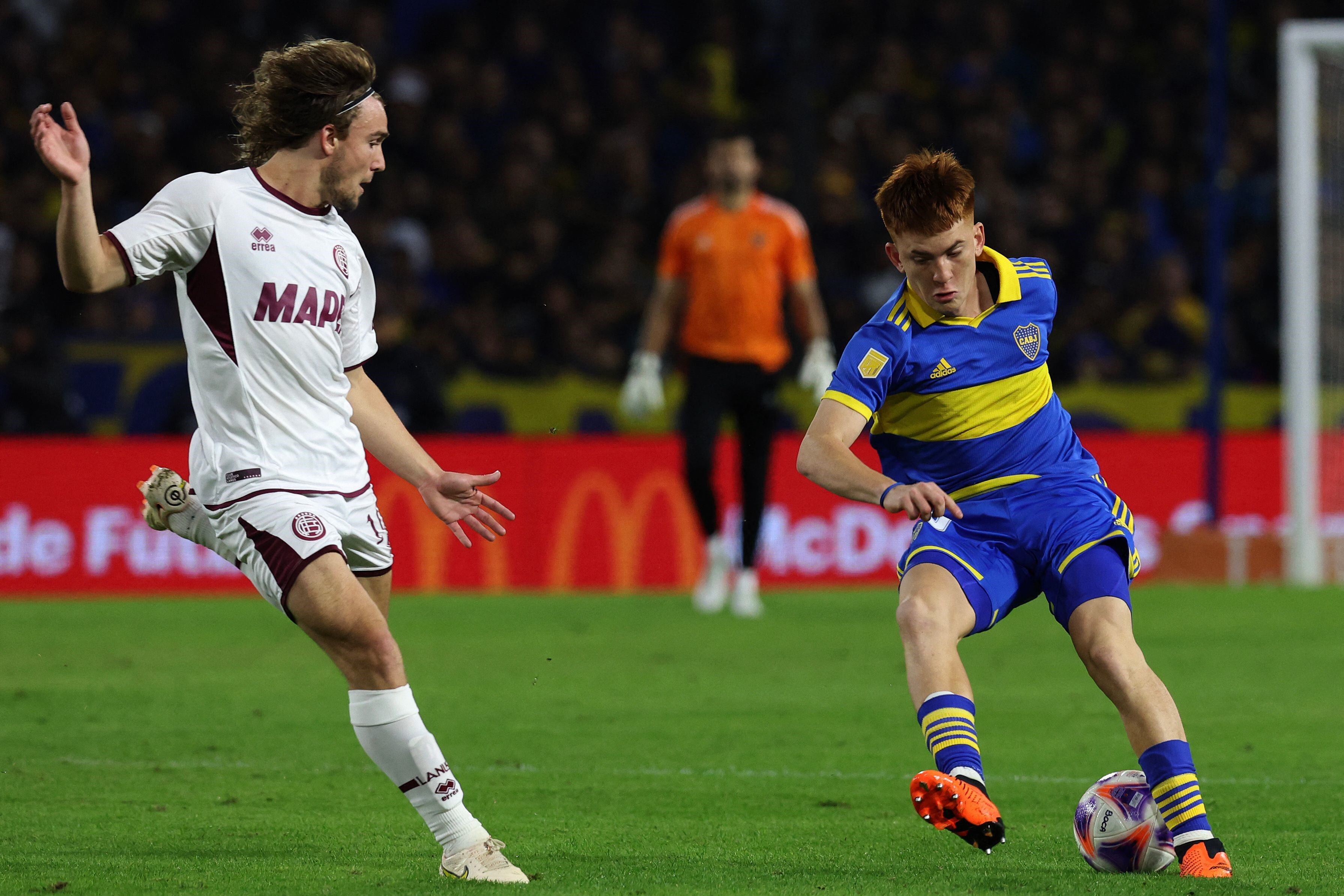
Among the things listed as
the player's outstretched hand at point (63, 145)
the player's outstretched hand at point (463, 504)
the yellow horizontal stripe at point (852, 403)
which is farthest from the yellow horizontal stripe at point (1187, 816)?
the player's outstretched hand at point (63, 145)

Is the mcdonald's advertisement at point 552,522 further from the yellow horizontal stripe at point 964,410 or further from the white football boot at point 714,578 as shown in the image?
the yellow horizontal stripe at point 964,410

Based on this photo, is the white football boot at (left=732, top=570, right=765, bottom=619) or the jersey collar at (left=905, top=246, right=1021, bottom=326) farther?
the white football boot at (left=732, top=570, right=765, bottom=619)

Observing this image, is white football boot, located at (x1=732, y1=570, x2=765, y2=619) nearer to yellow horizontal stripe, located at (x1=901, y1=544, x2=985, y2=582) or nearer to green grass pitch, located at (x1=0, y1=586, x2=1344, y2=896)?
green grass pitch, located at (x1=0, y1=586, x2=1344, y2=896)

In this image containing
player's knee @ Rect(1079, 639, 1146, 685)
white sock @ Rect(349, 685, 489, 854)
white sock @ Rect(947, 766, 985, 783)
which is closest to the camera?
white sock @ Rect(947, 766, 985, 783)

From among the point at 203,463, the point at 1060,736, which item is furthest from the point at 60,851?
the point at 1060,736

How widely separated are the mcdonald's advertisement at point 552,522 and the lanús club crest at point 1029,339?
7446 millimetres

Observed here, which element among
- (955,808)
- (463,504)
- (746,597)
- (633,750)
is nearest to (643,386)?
(746,597)

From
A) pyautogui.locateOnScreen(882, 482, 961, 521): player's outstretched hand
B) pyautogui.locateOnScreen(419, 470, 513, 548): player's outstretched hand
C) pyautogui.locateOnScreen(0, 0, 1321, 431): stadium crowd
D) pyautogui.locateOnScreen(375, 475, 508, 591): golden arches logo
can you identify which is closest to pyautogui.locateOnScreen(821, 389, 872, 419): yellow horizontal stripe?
pyautogui.locateOnScreen(882, 482, 961, 521): player's outstretched hand

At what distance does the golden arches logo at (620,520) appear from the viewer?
1303cm

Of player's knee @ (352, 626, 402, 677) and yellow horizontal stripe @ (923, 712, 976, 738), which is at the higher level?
player's knee @ (352, 626, 402, 677)

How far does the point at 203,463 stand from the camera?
15.2 feet

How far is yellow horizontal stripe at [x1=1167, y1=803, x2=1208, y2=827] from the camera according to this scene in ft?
15.3

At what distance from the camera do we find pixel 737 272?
36.6 ft

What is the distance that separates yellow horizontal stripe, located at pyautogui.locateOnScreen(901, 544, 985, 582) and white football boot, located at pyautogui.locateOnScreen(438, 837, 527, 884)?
1.23 meters
